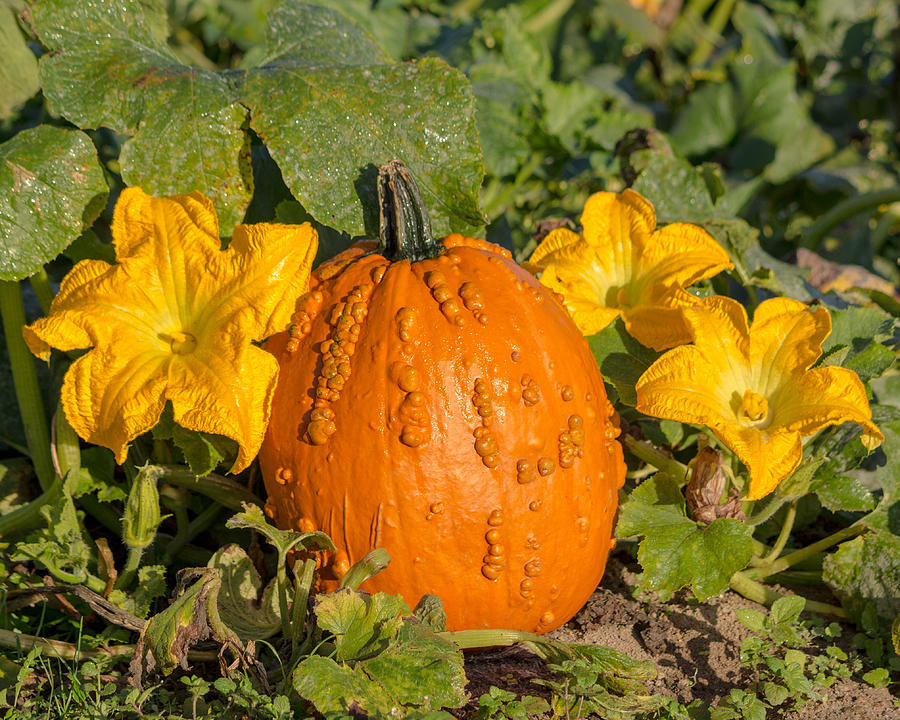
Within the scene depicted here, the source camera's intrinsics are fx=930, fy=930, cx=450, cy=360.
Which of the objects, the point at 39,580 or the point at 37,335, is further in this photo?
the point at 39,580

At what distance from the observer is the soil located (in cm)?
198

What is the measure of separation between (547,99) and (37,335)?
254 centimetres

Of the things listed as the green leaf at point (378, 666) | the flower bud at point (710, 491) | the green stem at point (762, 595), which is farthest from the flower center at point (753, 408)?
the green leaf at point (378, 666)

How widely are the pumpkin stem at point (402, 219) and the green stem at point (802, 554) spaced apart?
1.14 meters

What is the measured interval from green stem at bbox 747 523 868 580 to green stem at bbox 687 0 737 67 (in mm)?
4365

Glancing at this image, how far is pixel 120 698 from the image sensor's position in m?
1.88

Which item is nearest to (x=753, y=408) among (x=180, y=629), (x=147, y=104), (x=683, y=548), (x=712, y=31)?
(x=683, y=548)

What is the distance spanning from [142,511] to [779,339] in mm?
1502

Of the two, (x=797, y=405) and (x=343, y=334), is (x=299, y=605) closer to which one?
(x=343, y=334)

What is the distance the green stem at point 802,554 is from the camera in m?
2.33

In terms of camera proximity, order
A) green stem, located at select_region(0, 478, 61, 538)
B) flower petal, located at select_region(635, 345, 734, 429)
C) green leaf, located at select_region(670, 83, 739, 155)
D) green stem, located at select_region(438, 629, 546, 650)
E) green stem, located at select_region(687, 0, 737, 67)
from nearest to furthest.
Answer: green stem, located at select_region(438, 629, 546, 650)
flower petal, located at select_region(635, 345, 734, 429)
green stem, located at select_region(0, 478, 61, 538)
green leaf, located at select_region(670, 83, 739, 155)
green stem, located at select_region(687, 0, 737, 67)

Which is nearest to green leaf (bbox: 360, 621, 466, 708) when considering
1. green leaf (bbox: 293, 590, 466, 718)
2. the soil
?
green leaf (bbox: 293, 590, 466, 718)

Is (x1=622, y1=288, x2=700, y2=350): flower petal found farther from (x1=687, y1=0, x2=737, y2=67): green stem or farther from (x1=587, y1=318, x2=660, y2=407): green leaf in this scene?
(x1=687, y1=0, x2=737, y2=67): green stem

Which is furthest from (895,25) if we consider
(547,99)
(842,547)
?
(842,547)
